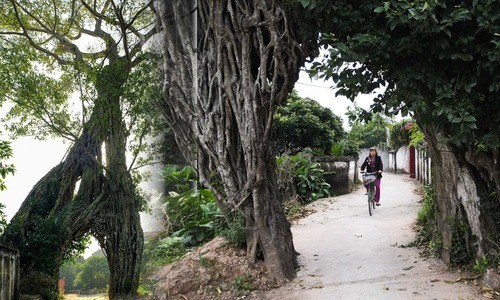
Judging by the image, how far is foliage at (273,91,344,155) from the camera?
14.1 meters

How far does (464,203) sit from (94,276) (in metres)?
4.84

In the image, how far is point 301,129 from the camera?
562 inches

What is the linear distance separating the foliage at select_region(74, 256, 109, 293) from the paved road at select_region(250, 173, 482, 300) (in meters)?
2.08

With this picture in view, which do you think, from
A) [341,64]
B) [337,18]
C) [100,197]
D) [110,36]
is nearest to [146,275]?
[100,197]

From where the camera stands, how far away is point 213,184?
6.12 meters

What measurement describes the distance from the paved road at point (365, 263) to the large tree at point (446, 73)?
0.65 m

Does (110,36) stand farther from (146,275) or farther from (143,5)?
(146,275)

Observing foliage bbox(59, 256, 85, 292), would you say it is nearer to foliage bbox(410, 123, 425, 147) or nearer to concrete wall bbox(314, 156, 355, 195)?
foliage bbox(410, 123, 425, 147)

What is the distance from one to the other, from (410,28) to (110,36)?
3692 millimetres

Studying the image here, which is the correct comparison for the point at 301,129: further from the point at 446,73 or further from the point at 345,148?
the point at 446,73

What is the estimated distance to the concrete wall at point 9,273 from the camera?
478 cm

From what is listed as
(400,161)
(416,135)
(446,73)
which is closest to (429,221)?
(446,73)

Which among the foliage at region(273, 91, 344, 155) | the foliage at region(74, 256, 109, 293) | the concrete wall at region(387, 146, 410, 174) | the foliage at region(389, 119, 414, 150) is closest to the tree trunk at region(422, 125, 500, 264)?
the foliage at region(74, 256, 109, 293)

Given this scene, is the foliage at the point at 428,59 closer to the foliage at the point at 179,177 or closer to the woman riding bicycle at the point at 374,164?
the foliage at the point at 179,177
